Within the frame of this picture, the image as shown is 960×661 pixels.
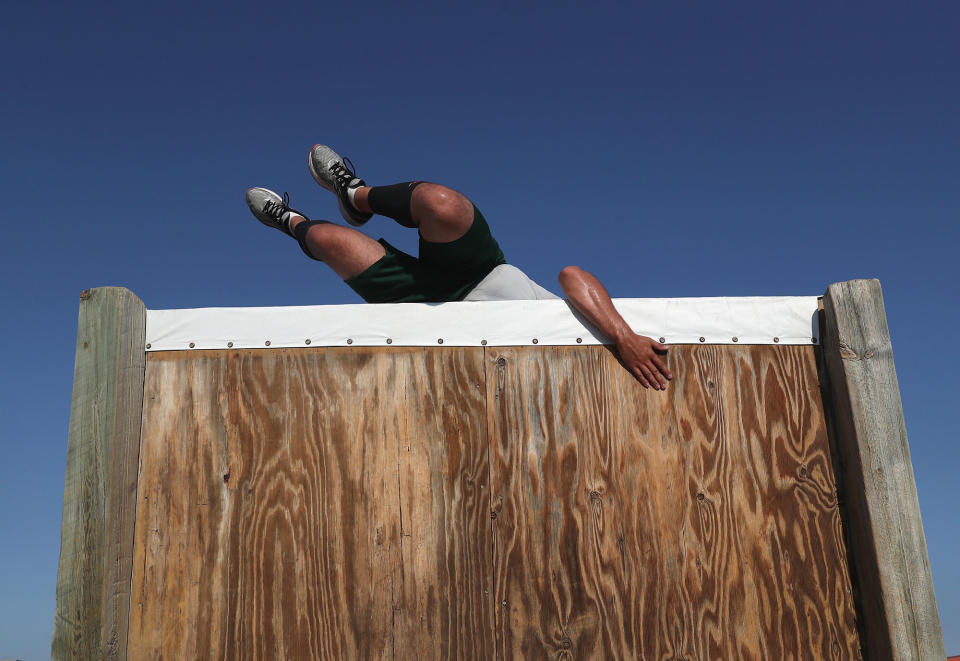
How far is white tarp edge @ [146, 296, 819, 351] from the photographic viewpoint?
7.98 feet

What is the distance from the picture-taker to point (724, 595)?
2.21 m

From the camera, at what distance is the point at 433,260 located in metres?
2.82

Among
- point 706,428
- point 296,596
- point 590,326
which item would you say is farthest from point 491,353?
point 296,596

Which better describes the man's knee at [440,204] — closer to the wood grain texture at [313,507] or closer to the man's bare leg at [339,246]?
the man's bare leg at [339,246]

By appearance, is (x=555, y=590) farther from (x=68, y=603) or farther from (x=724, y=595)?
(x=68, y=603)

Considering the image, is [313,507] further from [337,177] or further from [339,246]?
[337,177]

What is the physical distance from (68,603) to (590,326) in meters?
1.80

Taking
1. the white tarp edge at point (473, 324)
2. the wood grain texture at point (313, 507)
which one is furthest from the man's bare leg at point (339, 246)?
the wood grain texture at point (313, 507)

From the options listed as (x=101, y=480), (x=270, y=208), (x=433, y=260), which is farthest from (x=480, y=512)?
(x=270, y=208)

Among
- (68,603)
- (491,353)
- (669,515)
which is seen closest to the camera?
(68,603)

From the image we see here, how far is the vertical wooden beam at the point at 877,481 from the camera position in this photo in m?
2.15

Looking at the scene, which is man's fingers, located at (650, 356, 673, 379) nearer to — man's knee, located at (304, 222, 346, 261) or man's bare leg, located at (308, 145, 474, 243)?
man's bare leg, located at (308, 145, 474, 243)

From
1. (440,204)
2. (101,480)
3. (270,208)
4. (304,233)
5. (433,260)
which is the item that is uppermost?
(270,208)

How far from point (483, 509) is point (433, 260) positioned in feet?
3.36
